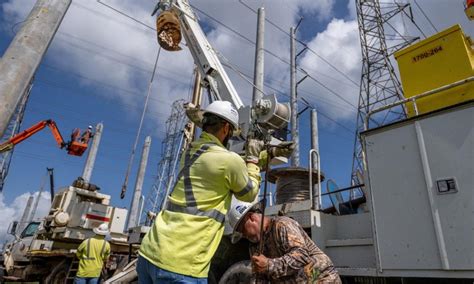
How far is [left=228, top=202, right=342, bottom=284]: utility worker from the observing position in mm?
2658

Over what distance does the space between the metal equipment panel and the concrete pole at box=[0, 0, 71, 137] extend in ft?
11.7

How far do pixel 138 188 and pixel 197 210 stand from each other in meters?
19.6

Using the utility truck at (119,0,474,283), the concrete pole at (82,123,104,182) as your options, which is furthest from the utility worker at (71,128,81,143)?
the utility truck at (119,0,474,283)

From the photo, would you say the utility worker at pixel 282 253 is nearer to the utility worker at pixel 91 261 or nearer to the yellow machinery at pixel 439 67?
the yellow machinery at pixel 439 67

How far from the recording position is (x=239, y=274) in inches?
161

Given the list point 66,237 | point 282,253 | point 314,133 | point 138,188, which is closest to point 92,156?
point 138,188

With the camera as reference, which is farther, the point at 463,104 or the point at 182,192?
the point at 463,104

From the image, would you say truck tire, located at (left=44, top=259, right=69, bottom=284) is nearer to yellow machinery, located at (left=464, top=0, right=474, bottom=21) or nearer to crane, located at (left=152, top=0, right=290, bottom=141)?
crane, located at (left=152, top=0, right=290, bottom=141)

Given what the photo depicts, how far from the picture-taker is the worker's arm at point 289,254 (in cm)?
264

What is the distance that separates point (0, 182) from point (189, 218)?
3207cm

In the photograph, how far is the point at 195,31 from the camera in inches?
328

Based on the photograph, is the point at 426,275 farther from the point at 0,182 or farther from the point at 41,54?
the point at 0,182

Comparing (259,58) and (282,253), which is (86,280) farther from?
(259,58)

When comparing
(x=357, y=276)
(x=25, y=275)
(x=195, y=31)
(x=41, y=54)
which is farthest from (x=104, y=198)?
(x=357, y=276)
